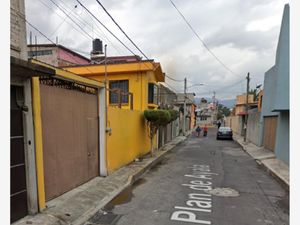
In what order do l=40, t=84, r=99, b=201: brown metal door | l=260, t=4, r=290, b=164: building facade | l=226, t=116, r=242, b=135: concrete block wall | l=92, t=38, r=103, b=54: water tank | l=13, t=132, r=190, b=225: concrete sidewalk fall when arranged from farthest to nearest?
l=226, t=116, r=242, b=135: concrete block wall
l=92, t=38, r=103, b=54: water tank
l=260, t=4, r=290, b=164: building facade
l=40, t=84, r=99, b=201: brown metal door
l=13, t=132, r=190, b=225: concrete sidewalk

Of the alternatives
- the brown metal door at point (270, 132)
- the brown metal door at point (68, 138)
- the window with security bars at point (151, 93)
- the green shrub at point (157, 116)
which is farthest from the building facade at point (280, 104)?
the brown metal door at point (68, 138)

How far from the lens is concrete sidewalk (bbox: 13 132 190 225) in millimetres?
4766

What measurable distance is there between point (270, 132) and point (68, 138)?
1354cm

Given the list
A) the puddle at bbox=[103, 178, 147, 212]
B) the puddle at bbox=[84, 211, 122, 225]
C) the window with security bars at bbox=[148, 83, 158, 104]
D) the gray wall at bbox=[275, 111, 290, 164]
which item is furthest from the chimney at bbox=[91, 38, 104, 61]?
the puddle at bbox=[84, 211, 122, 225]

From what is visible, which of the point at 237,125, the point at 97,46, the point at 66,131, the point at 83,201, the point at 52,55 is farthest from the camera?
the point at 237,125

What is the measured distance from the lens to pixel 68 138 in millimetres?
6543

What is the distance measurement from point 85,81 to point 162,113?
6026 mm

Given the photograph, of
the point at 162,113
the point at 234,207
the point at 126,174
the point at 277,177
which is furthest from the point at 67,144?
the point at 277,177

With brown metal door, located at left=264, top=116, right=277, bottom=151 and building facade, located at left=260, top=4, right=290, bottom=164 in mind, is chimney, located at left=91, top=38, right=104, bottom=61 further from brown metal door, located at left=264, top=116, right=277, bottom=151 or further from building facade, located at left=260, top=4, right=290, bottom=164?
brown metal door, located at left=264, top=116, right=277, bottom=151

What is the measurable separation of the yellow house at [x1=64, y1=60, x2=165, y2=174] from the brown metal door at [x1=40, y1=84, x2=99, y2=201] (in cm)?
88

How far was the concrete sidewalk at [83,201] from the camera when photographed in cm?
477

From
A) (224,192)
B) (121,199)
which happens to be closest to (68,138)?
(121,199)

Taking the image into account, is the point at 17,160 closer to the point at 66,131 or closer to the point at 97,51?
the point at 66,131

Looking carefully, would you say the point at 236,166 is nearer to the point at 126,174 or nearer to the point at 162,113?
the point at 162,113
